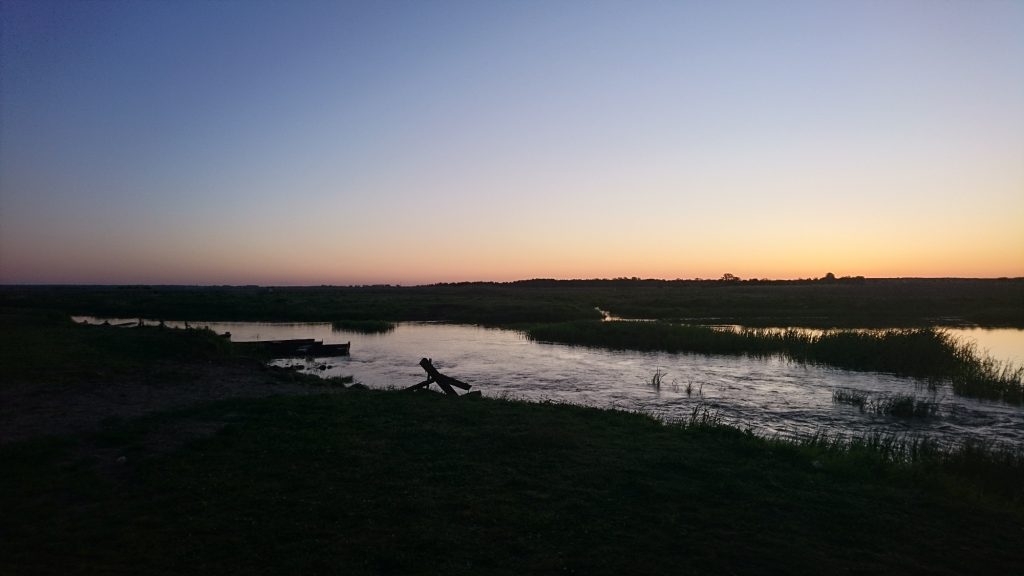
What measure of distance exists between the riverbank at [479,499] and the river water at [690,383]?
4.74 m

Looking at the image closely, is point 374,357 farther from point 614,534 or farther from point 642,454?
point 614,534

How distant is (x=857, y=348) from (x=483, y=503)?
28236mm

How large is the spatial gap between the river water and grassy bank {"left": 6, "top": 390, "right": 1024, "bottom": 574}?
5.49 metres

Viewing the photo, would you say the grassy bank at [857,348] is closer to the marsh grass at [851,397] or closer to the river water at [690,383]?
the river water at [690,383]

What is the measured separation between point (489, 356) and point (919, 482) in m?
25.9

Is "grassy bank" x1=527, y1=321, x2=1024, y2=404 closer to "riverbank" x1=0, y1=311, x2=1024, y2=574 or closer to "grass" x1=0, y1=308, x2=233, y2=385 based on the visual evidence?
"riverbank" x1=0, y1=311, x2=1024, y2=574

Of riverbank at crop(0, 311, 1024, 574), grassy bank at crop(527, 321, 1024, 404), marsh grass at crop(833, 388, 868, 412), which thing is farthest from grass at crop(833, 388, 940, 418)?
riverbank at crop(0, 311, 1024, 574)

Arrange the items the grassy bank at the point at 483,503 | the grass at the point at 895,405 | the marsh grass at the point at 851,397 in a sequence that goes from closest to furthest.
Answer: the grassy bank at the point at 483,503 → the grass at the point at 895,405 → the marsh grass at the point at 851,397

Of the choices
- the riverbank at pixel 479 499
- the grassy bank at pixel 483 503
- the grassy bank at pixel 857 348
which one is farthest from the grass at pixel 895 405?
the grassy bank at pixel 483 503

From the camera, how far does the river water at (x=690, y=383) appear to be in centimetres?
1817

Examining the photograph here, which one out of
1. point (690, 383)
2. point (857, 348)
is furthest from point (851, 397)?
point (857, 348)

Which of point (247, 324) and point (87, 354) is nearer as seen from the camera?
point (87, 354)

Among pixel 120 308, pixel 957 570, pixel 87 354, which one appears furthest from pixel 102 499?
pixel 120 308

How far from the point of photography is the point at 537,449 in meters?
11.6
